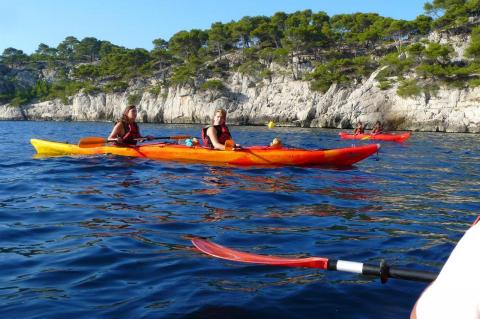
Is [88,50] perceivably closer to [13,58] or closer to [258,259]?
[13,58]

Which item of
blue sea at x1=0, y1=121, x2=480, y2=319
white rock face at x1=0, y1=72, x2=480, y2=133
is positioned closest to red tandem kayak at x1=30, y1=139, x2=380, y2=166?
blue sea at x1=0, y1=121, x2=480, y2=319

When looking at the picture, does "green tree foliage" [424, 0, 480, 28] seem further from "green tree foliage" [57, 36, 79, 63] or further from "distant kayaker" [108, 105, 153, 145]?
"green tree foliage" [57, 36, 79, 63]

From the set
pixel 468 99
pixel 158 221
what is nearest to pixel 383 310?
pixel 158 221

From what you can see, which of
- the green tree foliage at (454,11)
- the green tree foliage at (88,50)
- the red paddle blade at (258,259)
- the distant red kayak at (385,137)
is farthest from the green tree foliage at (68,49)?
the red paddle blade at (258,259)

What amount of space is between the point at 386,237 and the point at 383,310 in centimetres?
185

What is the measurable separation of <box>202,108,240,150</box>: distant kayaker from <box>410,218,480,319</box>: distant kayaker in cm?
911

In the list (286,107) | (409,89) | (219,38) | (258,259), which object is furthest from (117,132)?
(219,38)

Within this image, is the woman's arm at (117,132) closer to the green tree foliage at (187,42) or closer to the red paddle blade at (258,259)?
the red paddle blade at (258,259)

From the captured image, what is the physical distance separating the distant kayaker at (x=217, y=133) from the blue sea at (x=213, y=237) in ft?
4.69

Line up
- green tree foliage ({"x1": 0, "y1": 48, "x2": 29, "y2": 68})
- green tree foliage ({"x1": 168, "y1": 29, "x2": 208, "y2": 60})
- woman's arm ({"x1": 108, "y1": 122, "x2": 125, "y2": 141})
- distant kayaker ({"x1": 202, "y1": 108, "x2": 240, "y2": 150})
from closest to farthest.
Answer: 1. distant kayaker ({"x1": 202, "y1": 108, "x2": 240, "y2": 150})
2. woman's arm ({"x1": 108, "y1": 122, "x2": 125, "y2": 141})
3. green tree foliage ({"x1": 168, "y1": 29, "x2": 208, "y2": 60})
4. green tree foliage ({"x1": 0, "y1": 48, "x2": 29, "y2": 68})

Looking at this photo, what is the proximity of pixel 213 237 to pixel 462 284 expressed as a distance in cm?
356

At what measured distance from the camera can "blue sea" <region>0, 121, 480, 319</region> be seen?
10.5ft

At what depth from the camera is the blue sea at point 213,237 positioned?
3.21 metres

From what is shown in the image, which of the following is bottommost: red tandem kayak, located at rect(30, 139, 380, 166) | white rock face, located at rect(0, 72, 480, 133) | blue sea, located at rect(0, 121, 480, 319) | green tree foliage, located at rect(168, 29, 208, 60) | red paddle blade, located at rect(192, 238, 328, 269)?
blue sea, located at rect(0, 121, 480, 319)
